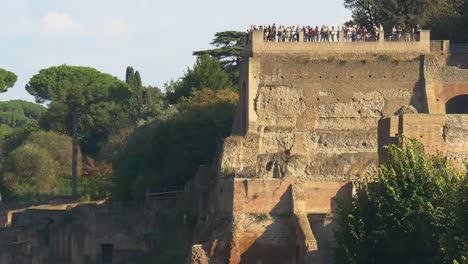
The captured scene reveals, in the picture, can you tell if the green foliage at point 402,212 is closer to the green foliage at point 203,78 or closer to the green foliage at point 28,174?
the green foliage at point 203,78

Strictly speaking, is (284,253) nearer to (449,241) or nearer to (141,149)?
(449,241)

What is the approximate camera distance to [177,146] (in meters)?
67.2

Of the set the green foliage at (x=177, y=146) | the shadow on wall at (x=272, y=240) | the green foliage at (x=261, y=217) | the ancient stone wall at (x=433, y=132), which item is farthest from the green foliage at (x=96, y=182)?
the ancient stone wall at (x=433, y=132)

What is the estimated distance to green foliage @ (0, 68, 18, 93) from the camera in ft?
365

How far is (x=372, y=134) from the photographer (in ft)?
203

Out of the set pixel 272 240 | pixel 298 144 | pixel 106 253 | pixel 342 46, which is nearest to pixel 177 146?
pixel 106 253

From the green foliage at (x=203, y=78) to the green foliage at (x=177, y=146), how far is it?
3231 mm

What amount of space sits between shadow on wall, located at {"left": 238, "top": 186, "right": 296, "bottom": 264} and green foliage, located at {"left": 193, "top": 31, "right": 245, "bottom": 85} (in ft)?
79.0

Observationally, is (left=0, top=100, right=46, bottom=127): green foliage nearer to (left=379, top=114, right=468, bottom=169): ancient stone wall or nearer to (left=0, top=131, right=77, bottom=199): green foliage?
(left=0, top=131, right=77, bottom=199): green foliage

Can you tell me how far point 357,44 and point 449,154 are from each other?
26.5 ft

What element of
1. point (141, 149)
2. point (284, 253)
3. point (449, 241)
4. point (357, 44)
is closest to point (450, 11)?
point (357, 44)

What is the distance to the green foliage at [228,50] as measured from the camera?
80812mm

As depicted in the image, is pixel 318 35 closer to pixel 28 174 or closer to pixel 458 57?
pixel 458 57

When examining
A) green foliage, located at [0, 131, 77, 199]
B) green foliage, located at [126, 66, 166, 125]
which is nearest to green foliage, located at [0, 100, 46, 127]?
green foliage, located at [126, 66, 166, 125]
